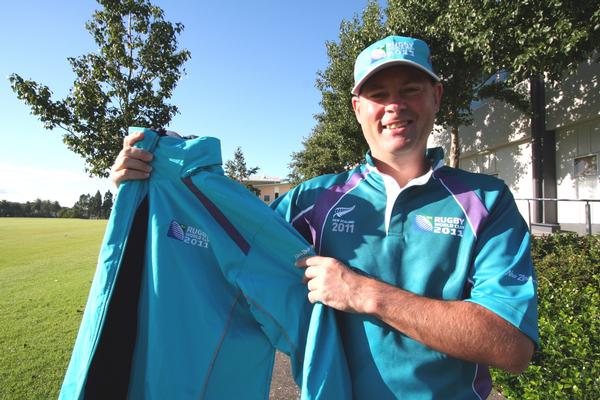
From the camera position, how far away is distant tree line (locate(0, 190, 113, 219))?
102 metres

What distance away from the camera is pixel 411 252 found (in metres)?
1.81

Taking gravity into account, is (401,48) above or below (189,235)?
above

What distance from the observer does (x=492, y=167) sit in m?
19.5

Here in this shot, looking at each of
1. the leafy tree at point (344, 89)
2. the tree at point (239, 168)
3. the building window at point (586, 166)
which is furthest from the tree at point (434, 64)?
the tree at point (239, 168)

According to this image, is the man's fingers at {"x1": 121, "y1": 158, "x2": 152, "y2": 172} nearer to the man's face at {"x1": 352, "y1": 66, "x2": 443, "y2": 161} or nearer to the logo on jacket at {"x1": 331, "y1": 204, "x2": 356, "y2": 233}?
the logo on jacket at {"x1": 331, "y1": 204, "x2": 356, "y2": 233}

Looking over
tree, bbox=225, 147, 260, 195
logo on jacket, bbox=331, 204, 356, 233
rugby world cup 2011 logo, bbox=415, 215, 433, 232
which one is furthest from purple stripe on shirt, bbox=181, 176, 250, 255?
tree, bbox=225, 147, 260, 195

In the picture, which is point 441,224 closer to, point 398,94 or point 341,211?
point 341,211

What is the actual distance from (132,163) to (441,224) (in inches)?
62.5

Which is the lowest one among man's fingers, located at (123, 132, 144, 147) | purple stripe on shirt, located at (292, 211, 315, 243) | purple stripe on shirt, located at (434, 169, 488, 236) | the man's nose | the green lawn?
the green lawn

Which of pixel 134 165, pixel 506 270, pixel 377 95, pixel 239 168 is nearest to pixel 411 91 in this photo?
pixel 377 95

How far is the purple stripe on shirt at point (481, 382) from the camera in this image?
5.69 ft

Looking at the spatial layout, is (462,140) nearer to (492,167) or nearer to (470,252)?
(492,167)

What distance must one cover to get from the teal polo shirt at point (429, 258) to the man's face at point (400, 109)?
168mm

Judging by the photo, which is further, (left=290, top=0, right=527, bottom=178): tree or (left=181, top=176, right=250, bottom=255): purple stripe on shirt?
Answer: (left=290, top=0, right=527, bottom=178): tree
